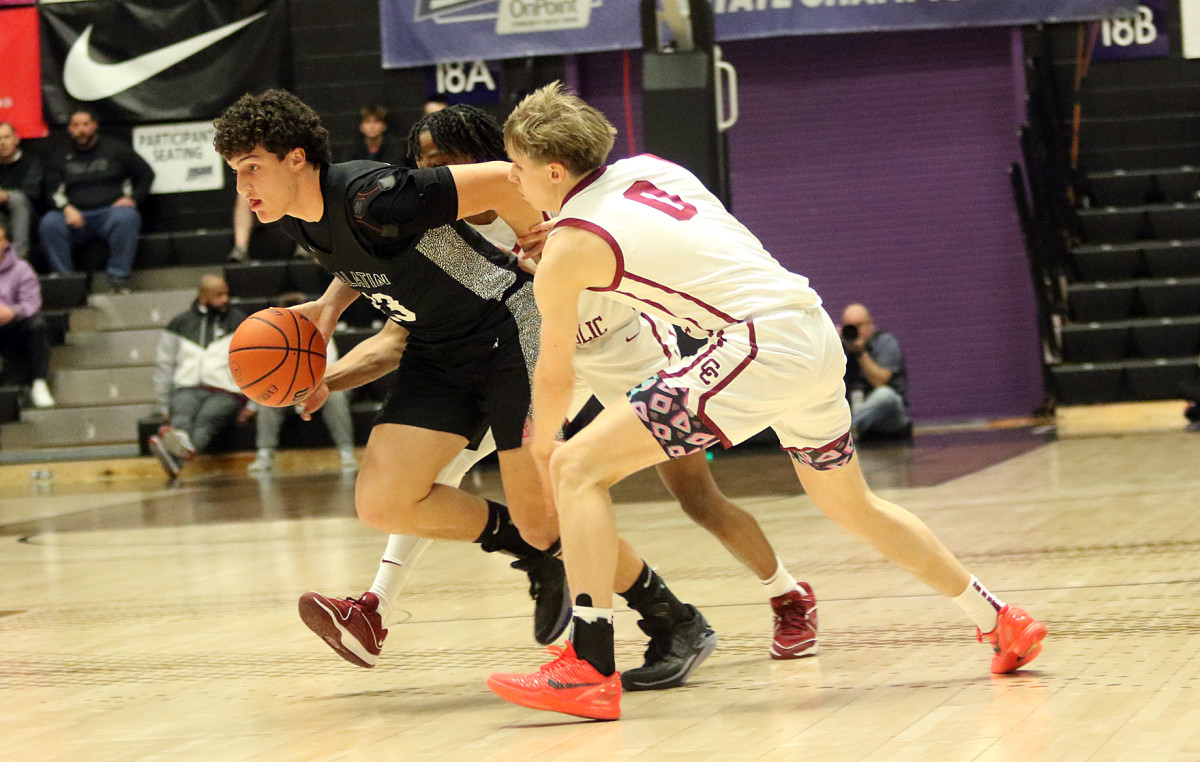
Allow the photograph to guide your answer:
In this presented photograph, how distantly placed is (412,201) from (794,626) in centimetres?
151

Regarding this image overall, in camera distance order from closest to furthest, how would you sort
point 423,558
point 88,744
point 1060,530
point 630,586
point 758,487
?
point 88,744 < point 630,586 < point 1060,530 < point 423,558 < point 758,487

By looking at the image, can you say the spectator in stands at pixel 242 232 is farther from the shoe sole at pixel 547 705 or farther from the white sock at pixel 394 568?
the shoe sole at pixel 547 705

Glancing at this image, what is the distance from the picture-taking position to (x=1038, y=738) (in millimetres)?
2904

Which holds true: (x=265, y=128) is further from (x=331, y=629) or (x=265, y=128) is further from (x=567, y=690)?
(x=567, y=690)

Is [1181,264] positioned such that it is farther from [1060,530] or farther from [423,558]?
[423,558]

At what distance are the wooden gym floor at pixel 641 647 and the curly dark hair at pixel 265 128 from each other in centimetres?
142

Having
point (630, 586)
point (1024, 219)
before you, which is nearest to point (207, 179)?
point (1024, 219)

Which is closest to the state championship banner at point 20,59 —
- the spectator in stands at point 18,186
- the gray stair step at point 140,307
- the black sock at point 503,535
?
the spectator in stands at point 18,186

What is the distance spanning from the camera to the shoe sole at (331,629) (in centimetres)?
394

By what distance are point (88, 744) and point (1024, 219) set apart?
9993 mm

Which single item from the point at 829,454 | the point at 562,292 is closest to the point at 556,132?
the point at 562,292

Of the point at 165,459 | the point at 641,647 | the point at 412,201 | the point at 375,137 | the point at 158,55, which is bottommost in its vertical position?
the point at 165,459

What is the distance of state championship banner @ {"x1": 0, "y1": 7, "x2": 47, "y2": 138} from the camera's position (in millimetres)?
13930

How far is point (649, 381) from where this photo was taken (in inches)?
135
